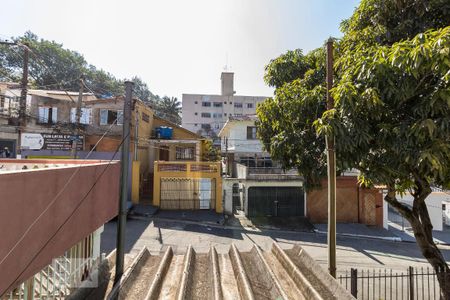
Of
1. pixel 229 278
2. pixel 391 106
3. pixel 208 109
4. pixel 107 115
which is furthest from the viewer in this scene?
pixel 208 109

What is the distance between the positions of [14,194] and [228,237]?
42.6 ft

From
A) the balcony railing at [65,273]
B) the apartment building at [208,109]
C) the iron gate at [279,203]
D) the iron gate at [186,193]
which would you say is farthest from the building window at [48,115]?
the apartment building at [208,109]

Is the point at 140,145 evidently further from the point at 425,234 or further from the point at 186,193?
the point at 425,234

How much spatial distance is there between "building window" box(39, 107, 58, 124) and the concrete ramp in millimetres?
22431

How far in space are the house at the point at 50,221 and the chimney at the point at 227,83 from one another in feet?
166

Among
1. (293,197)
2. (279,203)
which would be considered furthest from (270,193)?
(293,197)

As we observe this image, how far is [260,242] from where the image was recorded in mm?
13906

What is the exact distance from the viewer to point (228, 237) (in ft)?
47.3

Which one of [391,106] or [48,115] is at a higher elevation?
[48,115]

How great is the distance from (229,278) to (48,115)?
966 inches

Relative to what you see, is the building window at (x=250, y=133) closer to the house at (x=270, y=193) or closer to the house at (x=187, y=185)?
the house at (x=270, y=193)

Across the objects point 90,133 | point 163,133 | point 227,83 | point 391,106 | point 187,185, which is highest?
point 227,83

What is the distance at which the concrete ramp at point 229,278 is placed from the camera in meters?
3.49

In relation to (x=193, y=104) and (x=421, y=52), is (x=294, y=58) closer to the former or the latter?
(x=421, y=52)
